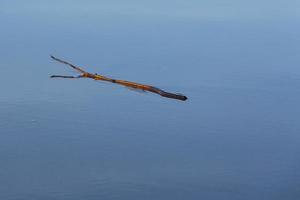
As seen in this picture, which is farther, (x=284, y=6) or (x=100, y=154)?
(x=284, y=6)

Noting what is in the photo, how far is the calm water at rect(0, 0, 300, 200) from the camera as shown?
1520 centimetres

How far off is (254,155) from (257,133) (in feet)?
3.93

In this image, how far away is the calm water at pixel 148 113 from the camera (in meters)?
15.2

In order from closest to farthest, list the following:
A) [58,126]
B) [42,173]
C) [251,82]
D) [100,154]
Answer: [42,173] → [100,154] → [58,126] → [251,82]

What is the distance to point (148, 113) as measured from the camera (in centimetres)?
1869

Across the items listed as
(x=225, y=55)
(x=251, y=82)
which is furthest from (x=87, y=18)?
(x=251, y=82)

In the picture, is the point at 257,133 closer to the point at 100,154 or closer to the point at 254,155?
the point at 254,155

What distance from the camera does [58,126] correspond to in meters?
17.6

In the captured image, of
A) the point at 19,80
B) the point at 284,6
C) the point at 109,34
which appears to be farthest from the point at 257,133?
the point at 284,6

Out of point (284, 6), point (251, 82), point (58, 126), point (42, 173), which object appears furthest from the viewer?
point (284, 6)

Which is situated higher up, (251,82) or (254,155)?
(251,82)

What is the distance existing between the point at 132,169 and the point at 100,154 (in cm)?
137

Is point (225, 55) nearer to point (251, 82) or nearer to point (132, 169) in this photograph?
point (251, 82)

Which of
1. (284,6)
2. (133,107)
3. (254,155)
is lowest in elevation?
(254,155)
